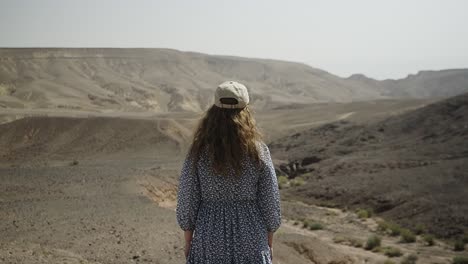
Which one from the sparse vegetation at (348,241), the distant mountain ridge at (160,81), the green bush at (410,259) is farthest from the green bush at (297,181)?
the distant mountain ridge at (160,81)

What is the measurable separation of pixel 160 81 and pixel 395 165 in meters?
81.1

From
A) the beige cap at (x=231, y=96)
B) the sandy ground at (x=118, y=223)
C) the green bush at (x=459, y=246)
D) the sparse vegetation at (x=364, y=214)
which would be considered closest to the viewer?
the beige cap at (x=231, y=96)

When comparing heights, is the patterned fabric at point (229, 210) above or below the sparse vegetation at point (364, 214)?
above

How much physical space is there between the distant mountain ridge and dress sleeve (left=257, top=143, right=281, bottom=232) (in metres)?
63.4

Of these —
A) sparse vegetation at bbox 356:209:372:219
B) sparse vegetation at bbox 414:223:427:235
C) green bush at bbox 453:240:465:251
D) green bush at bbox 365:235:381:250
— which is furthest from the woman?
sparse vegetation at bbox 356:209:372:219

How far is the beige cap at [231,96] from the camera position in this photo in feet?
11.0

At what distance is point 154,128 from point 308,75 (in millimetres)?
108288

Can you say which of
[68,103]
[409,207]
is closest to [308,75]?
[68,103]

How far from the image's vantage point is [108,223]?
12133 millimetres

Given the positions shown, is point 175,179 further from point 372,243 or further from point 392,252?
point 392,252

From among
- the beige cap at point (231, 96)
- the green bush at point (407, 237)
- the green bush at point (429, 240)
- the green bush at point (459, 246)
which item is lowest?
the green bush at point (407, 237)

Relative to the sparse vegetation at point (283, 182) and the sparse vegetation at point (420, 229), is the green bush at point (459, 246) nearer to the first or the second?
the sparse vegetation at point (420, 229)

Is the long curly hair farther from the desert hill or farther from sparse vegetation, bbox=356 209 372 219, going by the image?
sparse vegetation, bbox=356 209 372 219

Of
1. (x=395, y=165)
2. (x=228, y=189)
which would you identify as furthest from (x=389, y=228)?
(x=228, y=189)
